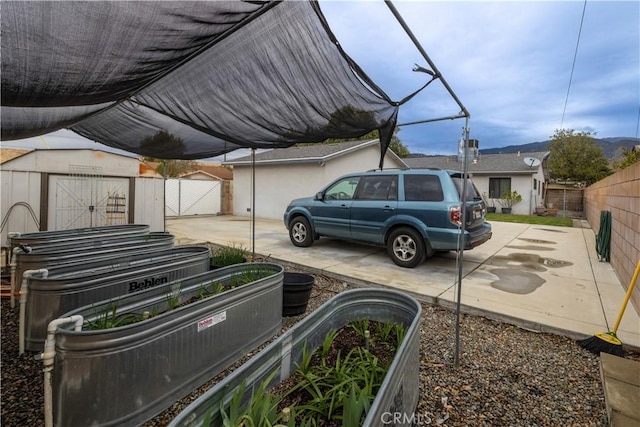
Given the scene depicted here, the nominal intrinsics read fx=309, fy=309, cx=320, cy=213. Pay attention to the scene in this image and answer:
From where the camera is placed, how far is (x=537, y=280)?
5039 millimetres

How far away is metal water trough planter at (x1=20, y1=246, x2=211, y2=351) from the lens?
2539 millimetres

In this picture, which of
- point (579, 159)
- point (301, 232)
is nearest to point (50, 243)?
point (301, 232)

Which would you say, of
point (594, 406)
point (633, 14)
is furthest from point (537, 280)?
point (633, 14)

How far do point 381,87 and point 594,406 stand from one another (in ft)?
10.7

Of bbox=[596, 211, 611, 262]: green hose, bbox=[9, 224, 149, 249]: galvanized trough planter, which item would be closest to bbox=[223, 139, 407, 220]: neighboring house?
bbox=[9, 224, 149, 249]: galvanized trough planter

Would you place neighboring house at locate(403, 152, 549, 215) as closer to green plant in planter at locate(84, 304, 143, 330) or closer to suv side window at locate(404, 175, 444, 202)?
suv side window at locate(404, 175, 444, 202)

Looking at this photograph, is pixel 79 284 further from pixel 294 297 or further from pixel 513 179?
pixel 513 179

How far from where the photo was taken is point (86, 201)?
7.67 meters

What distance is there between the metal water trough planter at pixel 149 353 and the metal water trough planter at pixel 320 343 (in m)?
0.86

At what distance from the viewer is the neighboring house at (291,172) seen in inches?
493

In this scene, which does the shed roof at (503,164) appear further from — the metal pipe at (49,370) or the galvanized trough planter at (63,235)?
the metal pipe at (49,370)

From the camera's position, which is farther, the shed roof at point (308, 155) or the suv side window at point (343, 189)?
the shed roof at point (308, 155)

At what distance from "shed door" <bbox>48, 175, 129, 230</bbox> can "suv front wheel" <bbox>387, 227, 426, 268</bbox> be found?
22.2ft

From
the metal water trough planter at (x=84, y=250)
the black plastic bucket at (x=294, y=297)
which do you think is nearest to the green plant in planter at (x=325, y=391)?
the black plastic bucket at (x=294, y=297)
